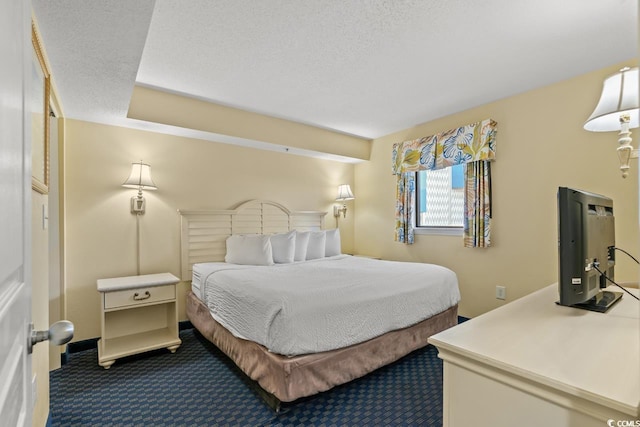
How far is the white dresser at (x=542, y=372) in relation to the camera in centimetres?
73

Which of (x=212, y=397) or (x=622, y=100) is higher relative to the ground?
(x=622, y=100)

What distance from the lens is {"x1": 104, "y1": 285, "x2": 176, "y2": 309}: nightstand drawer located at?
2.51 metres

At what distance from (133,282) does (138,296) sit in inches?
5.5

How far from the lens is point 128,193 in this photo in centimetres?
305

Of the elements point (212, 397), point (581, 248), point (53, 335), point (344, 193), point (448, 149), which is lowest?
point (212, 397)

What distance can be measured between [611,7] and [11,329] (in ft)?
9.85

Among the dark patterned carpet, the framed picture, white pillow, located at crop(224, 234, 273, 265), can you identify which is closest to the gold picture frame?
the framed picture

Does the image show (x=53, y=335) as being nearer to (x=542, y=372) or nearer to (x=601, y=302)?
(x=542, y=372)

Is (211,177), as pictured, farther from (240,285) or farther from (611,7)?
(611,7)

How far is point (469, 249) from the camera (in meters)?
3.47

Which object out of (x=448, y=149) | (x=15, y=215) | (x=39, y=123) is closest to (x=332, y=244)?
(x=448, y=149)

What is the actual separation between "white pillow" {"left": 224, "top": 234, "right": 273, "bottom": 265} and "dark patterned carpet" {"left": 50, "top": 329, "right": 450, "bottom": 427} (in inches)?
39.4

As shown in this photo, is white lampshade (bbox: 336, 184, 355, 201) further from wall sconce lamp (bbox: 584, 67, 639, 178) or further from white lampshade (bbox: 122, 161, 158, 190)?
wall sconce lamp (bbox: 584, 67, 639, 178)

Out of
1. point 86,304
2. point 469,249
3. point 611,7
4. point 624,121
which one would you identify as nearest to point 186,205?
point 86,304
